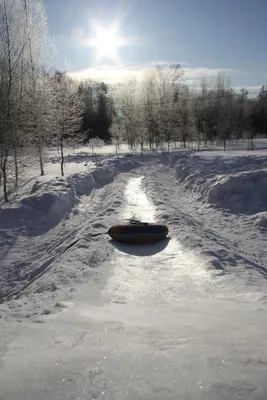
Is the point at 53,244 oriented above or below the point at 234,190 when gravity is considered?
below

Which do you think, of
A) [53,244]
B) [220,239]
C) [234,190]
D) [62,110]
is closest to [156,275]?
[220,239]

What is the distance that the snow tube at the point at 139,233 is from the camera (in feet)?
28.9

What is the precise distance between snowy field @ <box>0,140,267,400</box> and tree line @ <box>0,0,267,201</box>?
17.3ft

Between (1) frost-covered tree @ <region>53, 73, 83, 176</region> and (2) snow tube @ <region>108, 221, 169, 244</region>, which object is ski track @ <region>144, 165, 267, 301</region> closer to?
(2) snow tube @ <region>108, 221, 169, 244</region>

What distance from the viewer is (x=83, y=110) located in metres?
29.9

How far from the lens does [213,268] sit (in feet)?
22.9

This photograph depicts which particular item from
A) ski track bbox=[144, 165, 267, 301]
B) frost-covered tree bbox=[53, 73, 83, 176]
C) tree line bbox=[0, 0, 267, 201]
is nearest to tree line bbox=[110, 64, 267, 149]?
tree line bbox=[0, 0, 267, 201]

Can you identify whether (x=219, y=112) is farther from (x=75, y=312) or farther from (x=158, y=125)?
(x=75, y=312)

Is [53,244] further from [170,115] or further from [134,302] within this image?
[170,115]

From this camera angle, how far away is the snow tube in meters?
8.82

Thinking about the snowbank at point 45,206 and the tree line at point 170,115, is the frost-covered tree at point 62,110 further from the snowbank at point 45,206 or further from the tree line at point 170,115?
the tree line at point 170,115

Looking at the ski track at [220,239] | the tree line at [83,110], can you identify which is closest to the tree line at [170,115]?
the tree line at [83,110]

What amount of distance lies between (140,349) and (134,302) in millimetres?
2003

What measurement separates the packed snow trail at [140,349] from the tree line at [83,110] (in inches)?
409
